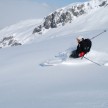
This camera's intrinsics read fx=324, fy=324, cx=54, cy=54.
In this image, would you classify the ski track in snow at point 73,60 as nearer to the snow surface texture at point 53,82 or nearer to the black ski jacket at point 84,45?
the snow surface texture at point 53,82

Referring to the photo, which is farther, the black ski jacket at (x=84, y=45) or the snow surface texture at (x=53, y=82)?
the black ski jacket at (x=84, y=45)

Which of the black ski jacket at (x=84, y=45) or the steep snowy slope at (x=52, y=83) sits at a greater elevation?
the black ski jacket at (x=84, y=45)

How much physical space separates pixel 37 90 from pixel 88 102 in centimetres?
217

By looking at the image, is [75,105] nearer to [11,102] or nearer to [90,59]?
[11,102]

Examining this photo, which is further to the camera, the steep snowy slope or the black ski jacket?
the black ski jacket

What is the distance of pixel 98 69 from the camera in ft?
35.1

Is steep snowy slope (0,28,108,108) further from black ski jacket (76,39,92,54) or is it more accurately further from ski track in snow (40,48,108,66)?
black ski jacket (76,39,92,54)

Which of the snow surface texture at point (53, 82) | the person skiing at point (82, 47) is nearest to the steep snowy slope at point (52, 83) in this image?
the snow surface texture at point (53, 82)

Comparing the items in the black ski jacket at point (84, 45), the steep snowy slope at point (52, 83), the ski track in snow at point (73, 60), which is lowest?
the steep snowy slope at point (52, 83)

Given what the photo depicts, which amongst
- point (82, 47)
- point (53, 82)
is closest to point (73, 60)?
point (82, 47)

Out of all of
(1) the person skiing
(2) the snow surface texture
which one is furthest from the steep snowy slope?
(1) the person skiing

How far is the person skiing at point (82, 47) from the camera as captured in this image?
39.0 ft

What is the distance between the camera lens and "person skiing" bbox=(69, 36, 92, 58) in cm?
1190

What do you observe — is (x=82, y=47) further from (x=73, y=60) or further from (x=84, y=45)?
(x=73, y=60)
